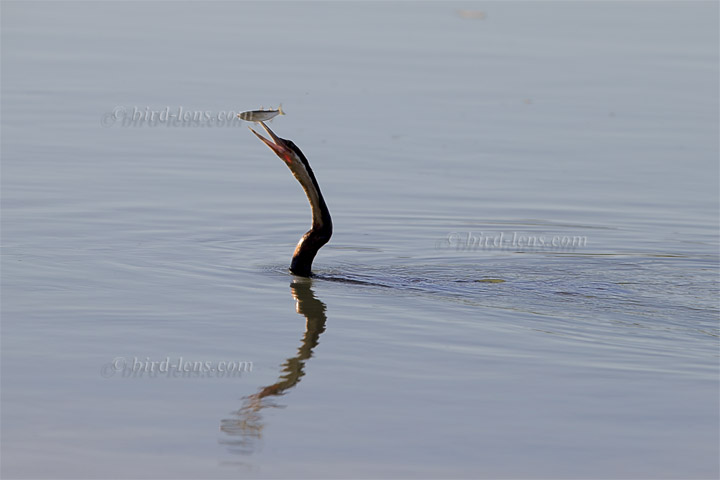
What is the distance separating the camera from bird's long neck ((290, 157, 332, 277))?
8.87 meters

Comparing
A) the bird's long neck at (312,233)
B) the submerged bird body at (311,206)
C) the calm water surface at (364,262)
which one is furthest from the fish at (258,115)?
the calm water surface at (364,262)

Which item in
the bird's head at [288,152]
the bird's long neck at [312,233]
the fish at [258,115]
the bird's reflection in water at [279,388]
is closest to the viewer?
the bird's reflection in water at [279,388]

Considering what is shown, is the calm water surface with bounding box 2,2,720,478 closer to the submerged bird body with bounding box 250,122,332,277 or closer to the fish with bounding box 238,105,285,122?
the submerged bird body with bounding box 250,122,332,277

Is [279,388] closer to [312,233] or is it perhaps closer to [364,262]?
[312,233]

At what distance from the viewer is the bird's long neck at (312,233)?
887cm

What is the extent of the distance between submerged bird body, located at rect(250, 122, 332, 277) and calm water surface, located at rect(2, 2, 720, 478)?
193 mm

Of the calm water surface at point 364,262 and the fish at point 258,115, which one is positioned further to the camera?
the fish at point 258,115

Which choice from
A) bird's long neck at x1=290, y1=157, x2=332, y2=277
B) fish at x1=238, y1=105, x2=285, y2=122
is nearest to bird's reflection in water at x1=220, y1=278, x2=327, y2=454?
bird's long neck at x1=290, y1=157, x2=332, y2=277

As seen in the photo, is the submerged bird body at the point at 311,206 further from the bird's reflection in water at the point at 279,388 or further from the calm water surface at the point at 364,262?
the bird's reflection in water at the point at 279,388

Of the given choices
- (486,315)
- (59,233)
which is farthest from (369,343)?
(59,233)

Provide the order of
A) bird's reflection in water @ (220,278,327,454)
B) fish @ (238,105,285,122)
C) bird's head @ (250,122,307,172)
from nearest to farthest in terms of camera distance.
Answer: bird's reflection in water @ (220,278,327,454)
fish @ (238,105,285,122)
bird's head @ (250,122,307,172)

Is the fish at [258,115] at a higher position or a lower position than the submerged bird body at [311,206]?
higher

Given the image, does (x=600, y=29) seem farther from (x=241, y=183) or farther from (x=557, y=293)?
(x=557, y=293)

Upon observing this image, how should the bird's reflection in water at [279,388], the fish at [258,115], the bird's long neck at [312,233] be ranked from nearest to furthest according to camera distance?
the bird's reflection in water at [279,388], the fish at [258,115], the bird's long neck at [312,233]
